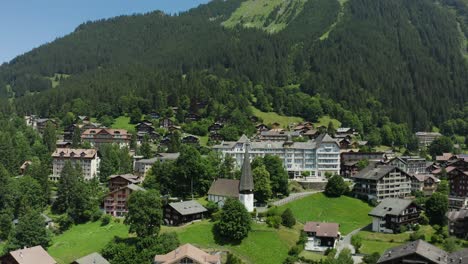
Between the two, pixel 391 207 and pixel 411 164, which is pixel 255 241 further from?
pixel 411 164

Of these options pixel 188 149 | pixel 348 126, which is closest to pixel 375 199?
pixel 188 149

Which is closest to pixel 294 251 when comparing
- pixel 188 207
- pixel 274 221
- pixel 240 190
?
pixel 274 221

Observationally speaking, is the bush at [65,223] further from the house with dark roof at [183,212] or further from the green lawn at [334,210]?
the green lawn at [334,210]

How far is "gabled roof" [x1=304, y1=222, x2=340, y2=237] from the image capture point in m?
75.0

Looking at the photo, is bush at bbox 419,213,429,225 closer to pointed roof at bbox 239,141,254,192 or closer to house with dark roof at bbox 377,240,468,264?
house with dark roof at bbox 377,240,468,264

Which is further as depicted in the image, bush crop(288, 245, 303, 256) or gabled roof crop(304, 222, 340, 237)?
gabled roof crop(304, 222, 340, 237)

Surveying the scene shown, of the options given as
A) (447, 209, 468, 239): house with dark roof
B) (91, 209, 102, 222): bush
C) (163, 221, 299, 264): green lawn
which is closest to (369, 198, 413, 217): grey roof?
(447, 209, 468, 239): house with dark roof

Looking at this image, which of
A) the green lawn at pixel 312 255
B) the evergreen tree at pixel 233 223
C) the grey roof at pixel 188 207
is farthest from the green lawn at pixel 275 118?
the green lawn at pixel 312 255

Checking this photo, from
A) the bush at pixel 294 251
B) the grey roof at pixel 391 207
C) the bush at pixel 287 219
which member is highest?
the grey roof at pixel 391 207

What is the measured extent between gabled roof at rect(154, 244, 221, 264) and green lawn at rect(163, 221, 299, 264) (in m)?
5.75

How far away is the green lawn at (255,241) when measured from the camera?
232ft

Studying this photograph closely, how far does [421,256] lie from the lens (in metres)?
61.4

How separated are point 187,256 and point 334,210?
116 ft

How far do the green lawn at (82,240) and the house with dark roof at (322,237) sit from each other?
27.6 metres
